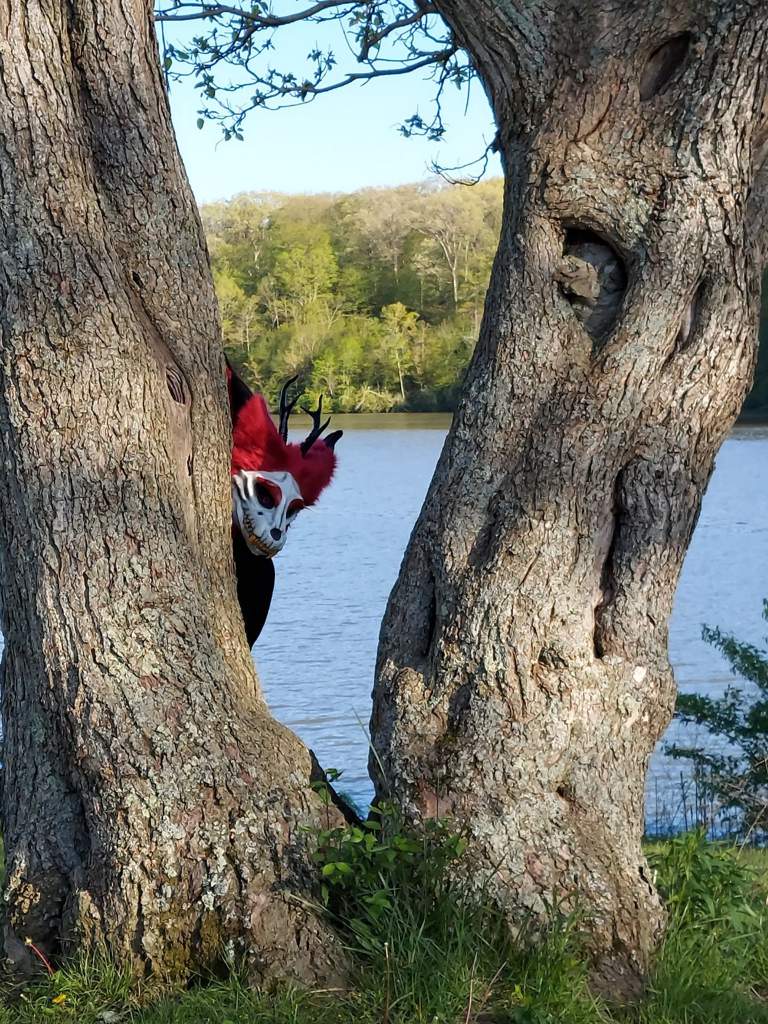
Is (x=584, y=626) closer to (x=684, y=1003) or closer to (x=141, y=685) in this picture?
(x=684, y=1003)

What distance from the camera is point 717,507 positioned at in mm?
26172

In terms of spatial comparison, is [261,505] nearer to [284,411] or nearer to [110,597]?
[284,411]

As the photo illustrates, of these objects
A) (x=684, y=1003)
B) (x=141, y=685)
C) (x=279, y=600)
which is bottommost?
(x=279, y=600)

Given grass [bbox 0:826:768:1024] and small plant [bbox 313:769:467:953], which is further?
small plant [bbox 313:769:467:953]

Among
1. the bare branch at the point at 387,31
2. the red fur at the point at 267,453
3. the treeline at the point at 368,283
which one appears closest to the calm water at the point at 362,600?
the red fur at the point at 267,453

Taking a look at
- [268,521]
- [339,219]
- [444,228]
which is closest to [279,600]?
[268,521]

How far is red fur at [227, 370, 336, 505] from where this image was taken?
14.0 ft

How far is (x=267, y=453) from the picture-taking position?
14.1 feet

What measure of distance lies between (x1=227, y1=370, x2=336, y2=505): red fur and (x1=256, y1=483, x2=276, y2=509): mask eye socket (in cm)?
12

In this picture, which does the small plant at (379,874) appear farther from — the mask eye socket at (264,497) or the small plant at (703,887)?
the mask eye socket at (264,497)

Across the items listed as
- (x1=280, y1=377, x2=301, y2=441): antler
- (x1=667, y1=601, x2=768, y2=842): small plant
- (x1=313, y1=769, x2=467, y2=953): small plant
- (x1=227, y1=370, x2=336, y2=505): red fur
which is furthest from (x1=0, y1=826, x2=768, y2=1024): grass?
(x1=667, y1=601, x2=768, y2=842): small plant

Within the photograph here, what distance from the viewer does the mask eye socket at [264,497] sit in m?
4.16

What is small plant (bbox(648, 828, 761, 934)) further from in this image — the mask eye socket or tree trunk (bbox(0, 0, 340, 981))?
the mask eye socket

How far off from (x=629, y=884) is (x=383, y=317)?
192 feet
